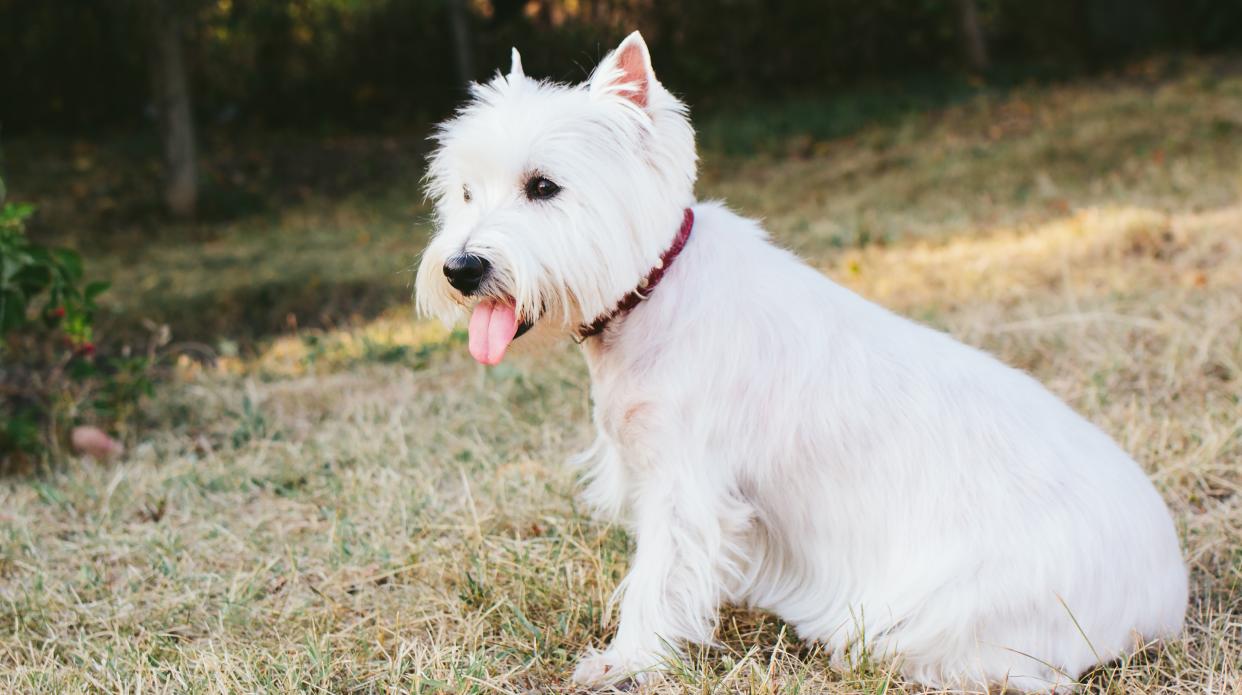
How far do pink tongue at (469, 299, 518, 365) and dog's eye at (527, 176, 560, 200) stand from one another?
0.26 m

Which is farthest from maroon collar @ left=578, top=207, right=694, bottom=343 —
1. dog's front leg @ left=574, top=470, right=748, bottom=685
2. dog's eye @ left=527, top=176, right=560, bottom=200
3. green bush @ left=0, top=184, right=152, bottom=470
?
green bush @ left=0, top=184, right=152, bottom=470

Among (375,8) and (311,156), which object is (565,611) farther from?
(375,8)

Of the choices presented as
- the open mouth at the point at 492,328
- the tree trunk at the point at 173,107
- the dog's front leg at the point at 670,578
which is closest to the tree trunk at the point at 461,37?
the tree trunk at the point at 173,107

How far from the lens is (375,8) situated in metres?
15.2

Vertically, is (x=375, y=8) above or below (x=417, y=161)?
above

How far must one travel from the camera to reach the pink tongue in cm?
231

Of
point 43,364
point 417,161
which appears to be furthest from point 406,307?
point 417,161

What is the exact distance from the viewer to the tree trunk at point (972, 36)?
13539mm

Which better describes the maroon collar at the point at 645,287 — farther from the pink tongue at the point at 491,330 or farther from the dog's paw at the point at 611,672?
the dog's paw at the point at 611,672

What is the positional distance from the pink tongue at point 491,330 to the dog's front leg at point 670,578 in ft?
1.60

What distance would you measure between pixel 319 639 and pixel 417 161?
10.4 metres

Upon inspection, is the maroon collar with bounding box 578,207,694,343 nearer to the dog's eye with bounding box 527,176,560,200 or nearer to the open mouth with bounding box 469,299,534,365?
the open mouth with bounding box 469,299,534,365

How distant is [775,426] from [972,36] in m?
12.8

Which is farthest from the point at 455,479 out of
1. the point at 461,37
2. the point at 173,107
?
the point at 461,37
